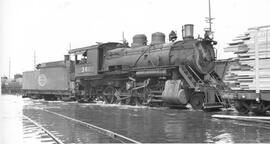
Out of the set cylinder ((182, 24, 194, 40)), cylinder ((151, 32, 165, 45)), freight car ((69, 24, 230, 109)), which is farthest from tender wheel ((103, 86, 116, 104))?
cylinder ((182, 24, 194, 40))

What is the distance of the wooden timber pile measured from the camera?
33.3 ft

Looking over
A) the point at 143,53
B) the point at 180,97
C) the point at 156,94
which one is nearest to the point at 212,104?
the point at 180,97

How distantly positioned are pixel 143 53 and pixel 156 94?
248 cm

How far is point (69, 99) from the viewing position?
24.2 metres

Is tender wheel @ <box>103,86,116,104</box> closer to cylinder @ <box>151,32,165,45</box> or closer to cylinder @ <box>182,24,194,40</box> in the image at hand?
cylinder @ <box>151,32,165,45</box>

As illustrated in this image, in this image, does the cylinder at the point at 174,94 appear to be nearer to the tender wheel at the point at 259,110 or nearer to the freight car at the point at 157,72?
the freight car at the point at 157,72

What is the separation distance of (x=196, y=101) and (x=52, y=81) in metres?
14.4

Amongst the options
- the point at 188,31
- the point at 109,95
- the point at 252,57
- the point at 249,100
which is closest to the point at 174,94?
the point at 188,31

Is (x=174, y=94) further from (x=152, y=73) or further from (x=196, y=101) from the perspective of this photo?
(x=152, y=73)

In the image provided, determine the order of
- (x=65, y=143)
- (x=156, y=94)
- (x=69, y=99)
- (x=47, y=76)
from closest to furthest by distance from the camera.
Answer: (x=65, y=143)
(x=156, y=94)
(x=69, y=99)
(x=47, y=76)

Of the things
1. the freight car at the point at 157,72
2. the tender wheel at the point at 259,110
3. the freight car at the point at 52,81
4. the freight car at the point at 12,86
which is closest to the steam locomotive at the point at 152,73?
the freight car at the point at 157,72

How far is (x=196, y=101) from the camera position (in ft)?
49.7

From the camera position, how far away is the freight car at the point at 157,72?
14.9 metres

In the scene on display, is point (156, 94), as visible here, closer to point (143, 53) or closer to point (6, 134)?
point (143, 53)
